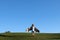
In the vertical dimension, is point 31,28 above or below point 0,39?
above

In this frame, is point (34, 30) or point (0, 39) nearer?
point (0, 39)

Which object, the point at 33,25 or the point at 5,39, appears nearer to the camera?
the point at 5,39

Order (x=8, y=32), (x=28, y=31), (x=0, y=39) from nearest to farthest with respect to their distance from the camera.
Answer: (x=0, y=39), (x=28, y=31), (x=8, y=32)

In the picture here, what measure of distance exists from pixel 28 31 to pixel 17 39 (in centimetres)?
754

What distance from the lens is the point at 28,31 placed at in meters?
36.4

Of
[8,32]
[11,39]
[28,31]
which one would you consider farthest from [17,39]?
[8,32]

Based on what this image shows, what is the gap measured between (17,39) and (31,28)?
8.41 meters

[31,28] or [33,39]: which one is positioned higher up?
[31,28]

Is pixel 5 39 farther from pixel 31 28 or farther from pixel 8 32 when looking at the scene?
pixel 8 32

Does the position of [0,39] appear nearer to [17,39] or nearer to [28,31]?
[17,39]

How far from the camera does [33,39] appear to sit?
2947 cm

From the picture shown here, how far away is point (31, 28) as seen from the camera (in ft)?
122

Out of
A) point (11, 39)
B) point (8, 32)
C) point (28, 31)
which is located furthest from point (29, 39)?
point (8, 32)

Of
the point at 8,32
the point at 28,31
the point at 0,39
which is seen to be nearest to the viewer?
the point at 0,39
